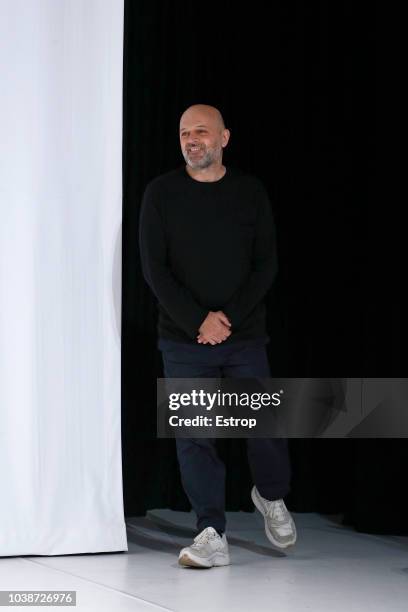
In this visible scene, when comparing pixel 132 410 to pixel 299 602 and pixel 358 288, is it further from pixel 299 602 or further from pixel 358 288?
pixel 299 602

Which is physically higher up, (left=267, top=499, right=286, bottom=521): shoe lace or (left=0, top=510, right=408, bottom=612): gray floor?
(left=267, top=499, right=286, bottom=521): shoe lace

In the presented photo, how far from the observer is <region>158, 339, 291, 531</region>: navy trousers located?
349 cm

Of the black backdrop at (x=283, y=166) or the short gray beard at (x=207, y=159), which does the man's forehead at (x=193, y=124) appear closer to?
the short gray beard at (x=207, y=159)

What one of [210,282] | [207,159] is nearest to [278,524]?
[210,282]

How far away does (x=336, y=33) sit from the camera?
452 centimetres

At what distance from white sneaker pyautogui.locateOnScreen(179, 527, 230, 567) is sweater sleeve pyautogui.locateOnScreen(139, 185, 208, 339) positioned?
61cm

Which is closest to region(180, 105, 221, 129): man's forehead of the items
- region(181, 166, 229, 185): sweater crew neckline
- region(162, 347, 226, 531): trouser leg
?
region(181, 166, 229, 185): sweater crew neckline

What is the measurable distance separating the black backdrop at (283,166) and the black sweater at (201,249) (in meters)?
0.77

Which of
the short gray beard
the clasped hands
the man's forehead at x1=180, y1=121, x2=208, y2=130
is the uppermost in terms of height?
the man's forehead at x1=180, y1=121, x2=208, y2=130

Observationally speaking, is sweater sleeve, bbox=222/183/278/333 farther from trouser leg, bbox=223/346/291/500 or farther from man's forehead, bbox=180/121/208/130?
man's forehead, bbox=180/121/208/130

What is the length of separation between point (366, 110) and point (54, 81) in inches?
53.9

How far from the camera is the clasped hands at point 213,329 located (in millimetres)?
3492

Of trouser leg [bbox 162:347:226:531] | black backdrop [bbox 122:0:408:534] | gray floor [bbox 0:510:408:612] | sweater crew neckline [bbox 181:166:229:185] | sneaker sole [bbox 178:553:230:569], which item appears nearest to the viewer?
gray floor [bbox 0:510:408:612]

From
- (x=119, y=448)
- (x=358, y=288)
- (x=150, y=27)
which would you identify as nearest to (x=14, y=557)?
(x=119, y=448)
